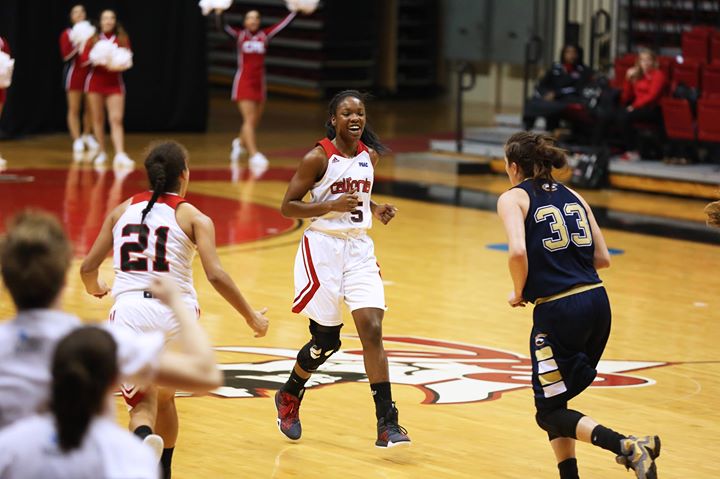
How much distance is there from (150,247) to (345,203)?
1.28m

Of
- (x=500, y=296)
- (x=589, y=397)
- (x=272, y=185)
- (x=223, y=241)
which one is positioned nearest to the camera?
(x=589, y=397)

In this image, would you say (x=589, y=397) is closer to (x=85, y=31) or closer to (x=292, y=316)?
(x=292, y=316)

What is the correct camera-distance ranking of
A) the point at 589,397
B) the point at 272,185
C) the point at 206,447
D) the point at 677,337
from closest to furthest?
1. the point at 206,447
2. the point at 589,397
3. the point at 677,337
4. the point at 272,185

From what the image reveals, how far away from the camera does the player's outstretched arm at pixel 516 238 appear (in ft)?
16.8

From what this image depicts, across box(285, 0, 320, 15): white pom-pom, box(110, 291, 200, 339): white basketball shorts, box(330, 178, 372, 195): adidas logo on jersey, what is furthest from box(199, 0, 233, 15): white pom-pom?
box(110, 291, 200, 339): white basketball shorts

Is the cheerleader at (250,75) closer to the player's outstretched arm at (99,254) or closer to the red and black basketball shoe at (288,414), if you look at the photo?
the red and black basketball shoe at (288,414)

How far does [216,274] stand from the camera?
4.83 meters

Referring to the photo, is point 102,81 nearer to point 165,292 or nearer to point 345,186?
point 345,186

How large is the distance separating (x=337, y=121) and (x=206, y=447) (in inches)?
63.4

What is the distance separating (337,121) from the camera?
244 inches

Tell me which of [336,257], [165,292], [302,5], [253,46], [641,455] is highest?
[302,5]

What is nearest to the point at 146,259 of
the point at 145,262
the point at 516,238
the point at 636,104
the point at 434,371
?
the point at 145,262

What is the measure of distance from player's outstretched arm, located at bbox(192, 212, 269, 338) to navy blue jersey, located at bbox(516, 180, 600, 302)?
1099 millimetres

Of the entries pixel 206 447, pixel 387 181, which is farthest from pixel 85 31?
pixel 206 447
